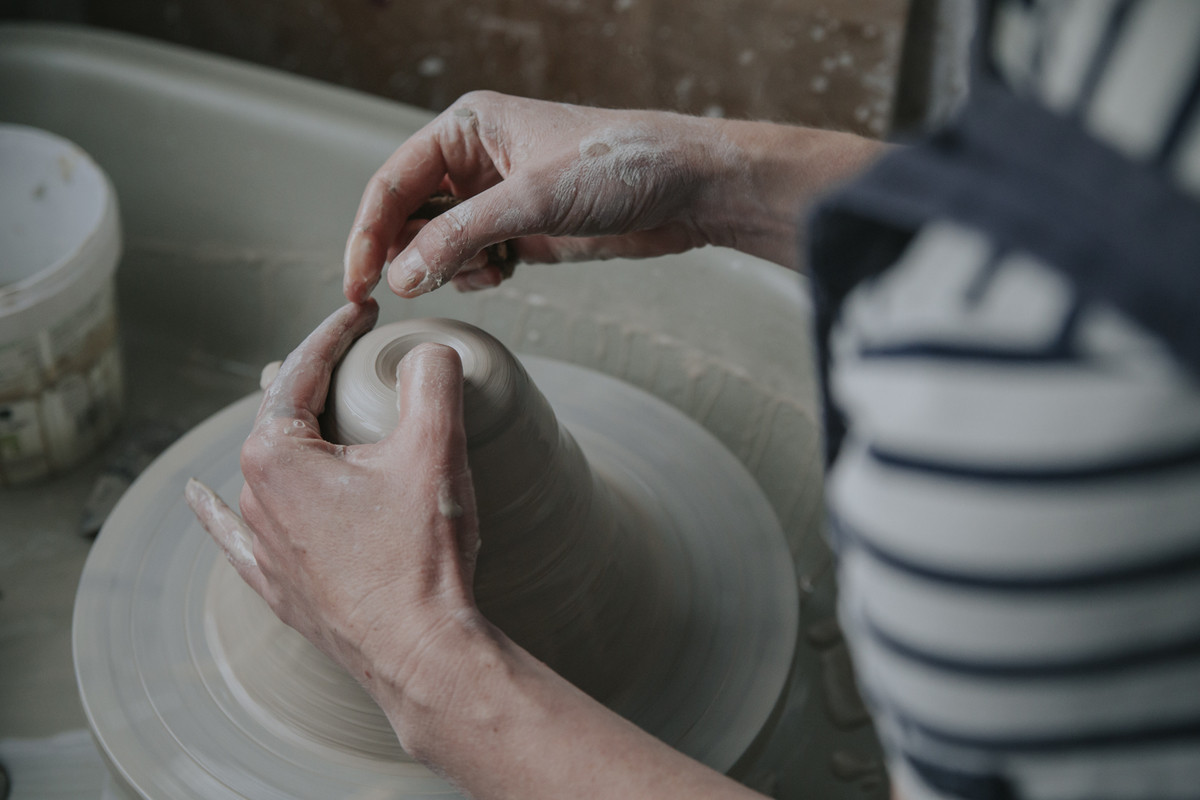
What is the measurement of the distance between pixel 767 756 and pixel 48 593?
98cm

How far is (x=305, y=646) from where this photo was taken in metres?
0.89

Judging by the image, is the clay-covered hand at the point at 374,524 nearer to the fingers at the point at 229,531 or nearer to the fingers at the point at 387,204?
the fingers at the point at 229,531

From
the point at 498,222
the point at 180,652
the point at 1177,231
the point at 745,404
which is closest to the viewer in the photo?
the point at 1177,231

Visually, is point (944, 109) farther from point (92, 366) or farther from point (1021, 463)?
point (1021, 463)

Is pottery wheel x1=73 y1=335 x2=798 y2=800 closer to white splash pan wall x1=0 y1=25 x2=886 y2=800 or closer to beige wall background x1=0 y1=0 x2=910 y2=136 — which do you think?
white splash pan wall x1=0 y1=25 x2=886 y2=800

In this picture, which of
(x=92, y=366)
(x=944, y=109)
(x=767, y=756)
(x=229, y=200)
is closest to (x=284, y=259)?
(x=229, y=200)

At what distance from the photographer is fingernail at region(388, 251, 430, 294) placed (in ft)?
2.76

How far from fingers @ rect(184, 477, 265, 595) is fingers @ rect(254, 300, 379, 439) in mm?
104

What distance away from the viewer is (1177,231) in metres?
0.34

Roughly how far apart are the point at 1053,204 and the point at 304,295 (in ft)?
4.52

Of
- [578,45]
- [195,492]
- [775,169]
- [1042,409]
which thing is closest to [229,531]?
[195,492]

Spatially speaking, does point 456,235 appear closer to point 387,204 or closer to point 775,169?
point 387,204

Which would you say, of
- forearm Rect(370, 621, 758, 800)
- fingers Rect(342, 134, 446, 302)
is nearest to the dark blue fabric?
forearm Rect(370, 621, 758, 800)

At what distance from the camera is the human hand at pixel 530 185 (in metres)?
0.85
